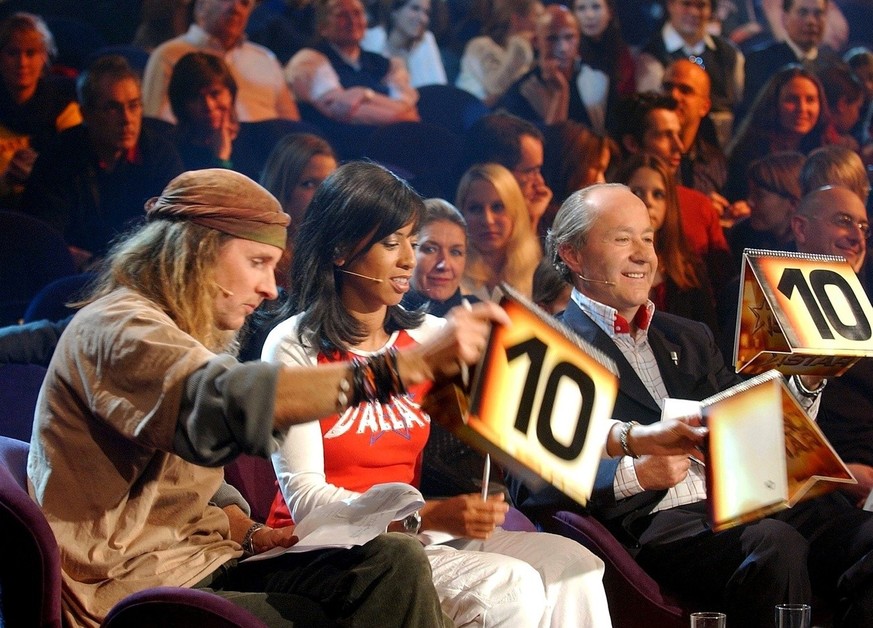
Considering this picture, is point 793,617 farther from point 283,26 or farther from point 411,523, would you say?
point 283,26

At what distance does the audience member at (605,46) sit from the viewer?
5176 millimetres

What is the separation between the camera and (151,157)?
4305 millimetres

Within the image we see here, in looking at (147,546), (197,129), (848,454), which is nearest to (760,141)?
(848,454)

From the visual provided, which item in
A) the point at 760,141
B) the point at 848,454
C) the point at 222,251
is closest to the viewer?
the point at 222,251

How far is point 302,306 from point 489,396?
1001 millimetres

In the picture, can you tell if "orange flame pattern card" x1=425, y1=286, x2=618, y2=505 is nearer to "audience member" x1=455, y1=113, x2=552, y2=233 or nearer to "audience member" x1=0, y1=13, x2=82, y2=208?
"audience member" x1=455, y1=113, x2=552, y2=233

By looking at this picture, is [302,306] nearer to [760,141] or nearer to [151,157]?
[151,157]

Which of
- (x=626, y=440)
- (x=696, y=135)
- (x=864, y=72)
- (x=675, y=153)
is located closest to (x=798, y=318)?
(x=626, y=440)

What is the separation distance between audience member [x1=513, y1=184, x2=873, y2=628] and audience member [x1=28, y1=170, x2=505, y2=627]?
3.40 feet

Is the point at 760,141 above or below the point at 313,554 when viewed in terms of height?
above

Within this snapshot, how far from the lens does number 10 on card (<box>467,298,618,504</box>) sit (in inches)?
81.4

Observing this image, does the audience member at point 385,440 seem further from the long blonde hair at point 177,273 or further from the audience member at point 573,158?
the audience member at point 573,158

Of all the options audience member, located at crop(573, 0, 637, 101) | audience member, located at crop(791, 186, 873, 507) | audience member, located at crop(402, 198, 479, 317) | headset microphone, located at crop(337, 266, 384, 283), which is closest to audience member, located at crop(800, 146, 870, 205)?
audience member, located at crop(791, 186, 873, 507)

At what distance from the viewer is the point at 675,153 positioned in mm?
5238
